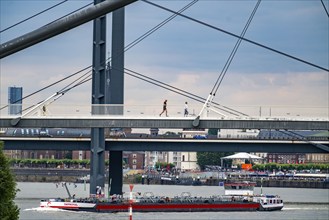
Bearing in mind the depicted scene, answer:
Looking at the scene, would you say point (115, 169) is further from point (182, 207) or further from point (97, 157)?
point (182, 207)

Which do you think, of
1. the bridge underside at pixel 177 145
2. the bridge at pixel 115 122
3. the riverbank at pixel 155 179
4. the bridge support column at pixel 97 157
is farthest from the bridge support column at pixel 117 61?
the riverbank at pixel 155 179

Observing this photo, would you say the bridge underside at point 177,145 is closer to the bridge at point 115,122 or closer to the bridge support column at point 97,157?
the bridge at point 115,122

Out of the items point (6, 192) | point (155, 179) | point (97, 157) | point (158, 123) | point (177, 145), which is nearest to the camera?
point (6, 192)

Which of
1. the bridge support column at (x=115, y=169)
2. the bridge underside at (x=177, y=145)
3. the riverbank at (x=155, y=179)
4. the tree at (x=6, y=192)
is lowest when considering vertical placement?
the tree at (x=6, y=192)

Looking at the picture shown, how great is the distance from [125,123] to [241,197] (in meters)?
22.9

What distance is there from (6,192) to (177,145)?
4093cm

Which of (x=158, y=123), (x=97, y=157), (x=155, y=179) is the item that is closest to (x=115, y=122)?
(x=158, y=123)

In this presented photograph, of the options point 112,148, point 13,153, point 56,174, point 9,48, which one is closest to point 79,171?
point 56,174

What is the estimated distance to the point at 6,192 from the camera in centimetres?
1809

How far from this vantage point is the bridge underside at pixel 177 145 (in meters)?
56.0

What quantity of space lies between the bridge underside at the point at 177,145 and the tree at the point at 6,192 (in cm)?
3684

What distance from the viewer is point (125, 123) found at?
152 feet

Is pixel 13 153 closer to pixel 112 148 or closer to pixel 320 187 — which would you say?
pixel 320 187

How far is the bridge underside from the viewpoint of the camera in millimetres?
55969
